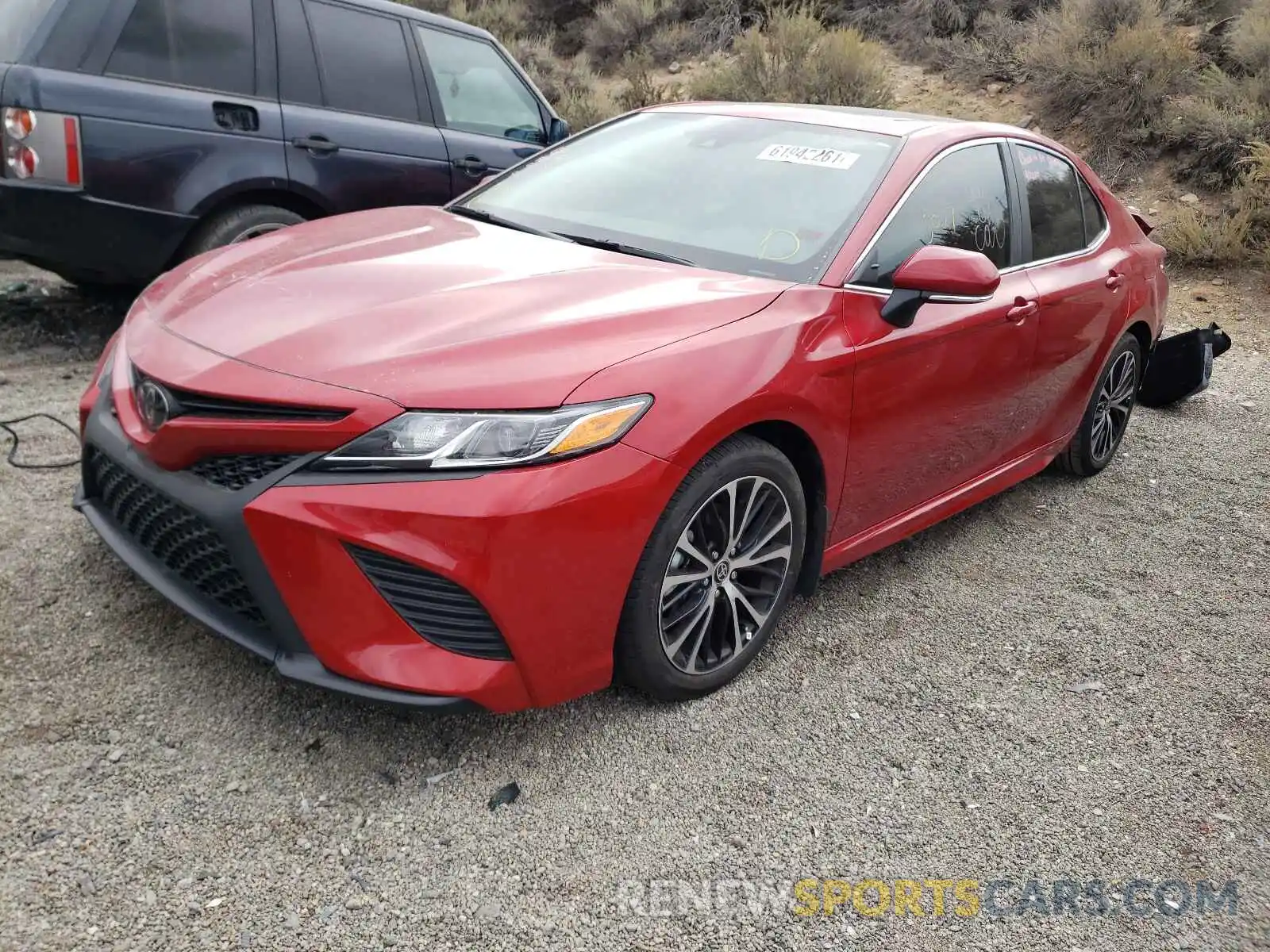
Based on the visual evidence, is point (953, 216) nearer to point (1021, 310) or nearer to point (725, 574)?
point (1021, 310)

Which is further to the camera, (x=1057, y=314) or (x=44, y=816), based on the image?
(x=1057, y=314)

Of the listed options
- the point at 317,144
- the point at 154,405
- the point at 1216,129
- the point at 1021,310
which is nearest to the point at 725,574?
the point at 154,405

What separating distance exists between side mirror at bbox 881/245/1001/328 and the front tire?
24.8 inches

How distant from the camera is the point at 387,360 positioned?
7.22 ft

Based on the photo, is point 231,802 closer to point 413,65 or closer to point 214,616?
point 214,616

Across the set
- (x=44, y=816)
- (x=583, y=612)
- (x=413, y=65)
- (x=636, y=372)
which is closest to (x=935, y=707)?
(x=583, y=612)

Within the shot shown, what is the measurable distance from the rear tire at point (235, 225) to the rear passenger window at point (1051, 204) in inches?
128

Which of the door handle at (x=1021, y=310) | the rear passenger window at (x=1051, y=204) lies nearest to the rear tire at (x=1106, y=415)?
the rear passenger window at (x=1051, y=204)

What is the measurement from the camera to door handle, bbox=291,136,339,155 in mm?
4914

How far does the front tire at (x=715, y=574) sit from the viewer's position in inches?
95.6

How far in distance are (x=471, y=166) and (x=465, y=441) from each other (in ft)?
13.2

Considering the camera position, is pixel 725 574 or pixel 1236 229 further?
pixel 1236 229

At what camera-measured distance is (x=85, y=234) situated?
427 centimetres

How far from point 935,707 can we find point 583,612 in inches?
47.0
